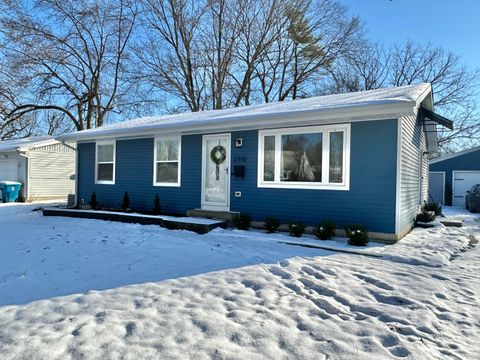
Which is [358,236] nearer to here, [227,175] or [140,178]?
[227,175]

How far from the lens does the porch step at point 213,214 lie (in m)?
7.87

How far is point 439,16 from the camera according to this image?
1097 centimetres

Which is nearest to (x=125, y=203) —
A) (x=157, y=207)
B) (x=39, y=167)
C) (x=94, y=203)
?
(x=157, y=207)

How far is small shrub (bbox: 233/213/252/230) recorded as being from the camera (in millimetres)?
7473

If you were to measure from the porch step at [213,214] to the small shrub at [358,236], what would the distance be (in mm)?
2813

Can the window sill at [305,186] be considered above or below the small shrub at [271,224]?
above

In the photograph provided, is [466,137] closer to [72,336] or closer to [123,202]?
[123,202]

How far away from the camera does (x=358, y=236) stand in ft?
19.2

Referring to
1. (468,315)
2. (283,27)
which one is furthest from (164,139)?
(283,27)

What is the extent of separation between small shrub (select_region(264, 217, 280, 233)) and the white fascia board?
2062 millimetres

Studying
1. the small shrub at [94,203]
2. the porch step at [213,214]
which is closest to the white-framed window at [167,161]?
the porch step at [213,214]

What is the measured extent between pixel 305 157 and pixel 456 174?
14.3 metres

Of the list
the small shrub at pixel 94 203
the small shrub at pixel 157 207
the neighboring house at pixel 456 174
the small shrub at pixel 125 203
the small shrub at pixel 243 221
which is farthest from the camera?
the neighboring house at pixel 456 174

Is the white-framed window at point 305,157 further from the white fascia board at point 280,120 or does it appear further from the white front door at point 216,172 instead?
the white front door at point 216,172
